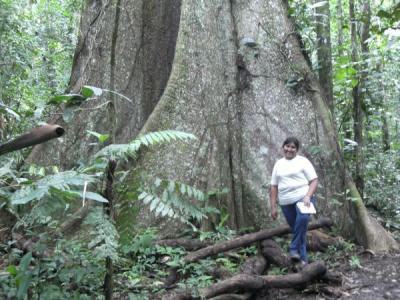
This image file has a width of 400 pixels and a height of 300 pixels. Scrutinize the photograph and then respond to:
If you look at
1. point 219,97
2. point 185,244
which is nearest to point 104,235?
point 185,244

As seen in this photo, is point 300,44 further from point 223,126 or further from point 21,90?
point 21,90

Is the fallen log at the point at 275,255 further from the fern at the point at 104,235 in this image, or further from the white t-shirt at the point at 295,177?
the fern at the point at 104,235

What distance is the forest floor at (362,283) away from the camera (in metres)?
4.59

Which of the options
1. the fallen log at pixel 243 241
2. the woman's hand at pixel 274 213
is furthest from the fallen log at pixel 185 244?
the woman's hand at pixel 274 213

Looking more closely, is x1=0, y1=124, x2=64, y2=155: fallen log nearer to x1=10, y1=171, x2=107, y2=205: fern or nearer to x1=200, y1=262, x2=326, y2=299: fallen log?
x1=10, y1=171, x2=107, y2=205: fern

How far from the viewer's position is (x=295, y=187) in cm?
538

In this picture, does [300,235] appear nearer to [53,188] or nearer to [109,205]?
[109,205]

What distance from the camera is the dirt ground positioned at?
4594 millimetres

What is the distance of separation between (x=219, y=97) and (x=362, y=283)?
2.85 m

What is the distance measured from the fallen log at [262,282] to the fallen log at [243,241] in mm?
784

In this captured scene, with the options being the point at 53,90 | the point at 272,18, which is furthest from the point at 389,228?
the point at 53,90

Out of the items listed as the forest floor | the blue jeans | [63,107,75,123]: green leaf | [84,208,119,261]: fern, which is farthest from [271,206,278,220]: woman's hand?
[63,107,75,123]: green leaf

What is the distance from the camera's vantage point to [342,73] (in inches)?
222

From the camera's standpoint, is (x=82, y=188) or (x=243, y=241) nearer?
(x=82, y=188)
